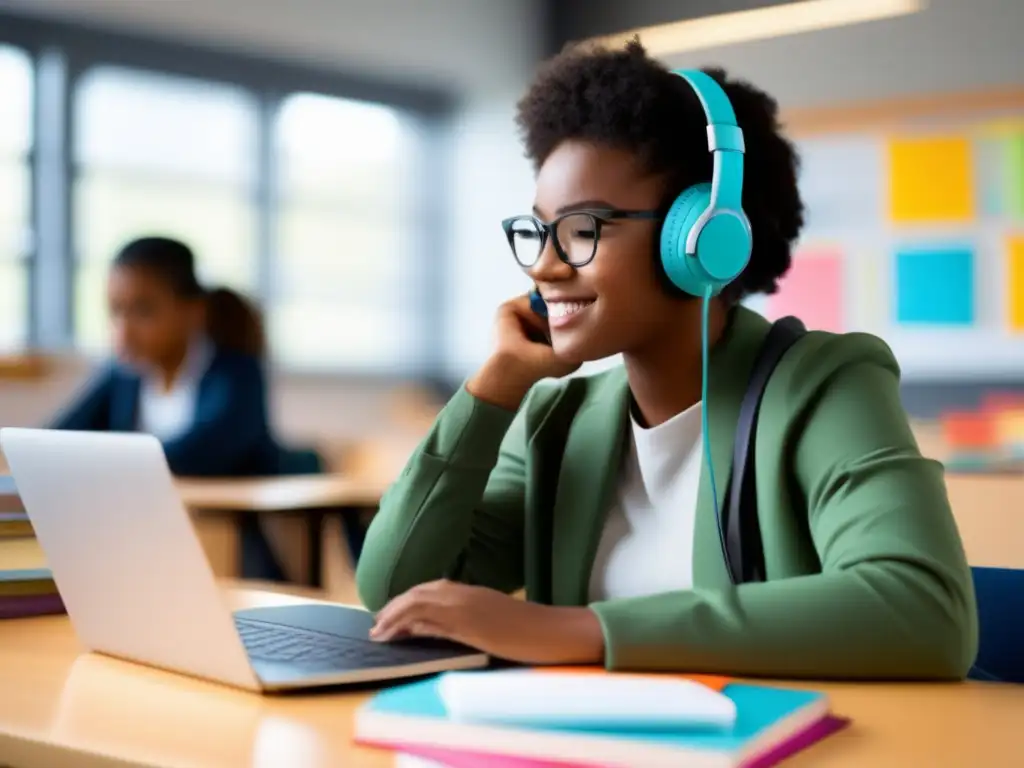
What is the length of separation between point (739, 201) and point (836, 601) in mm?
403

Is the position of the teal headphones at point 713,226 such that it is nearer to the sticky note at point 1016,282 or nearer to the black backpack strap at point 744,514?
the black backpack strap at point 744,514

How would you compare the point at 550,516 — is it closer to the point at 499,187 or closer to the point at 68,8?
the point at 68,8

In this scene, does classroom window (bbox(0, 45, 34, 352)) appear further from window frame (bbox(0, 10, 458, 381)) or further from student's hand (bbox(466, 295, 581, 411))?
student's hand (bbox(466, 295, 581, 411))

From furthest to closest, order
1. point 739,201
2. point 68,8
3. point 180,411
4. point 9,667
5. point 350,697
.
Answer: point 68,8 < point 180,411 < point 739,201 < point 9,667 < point 350,697

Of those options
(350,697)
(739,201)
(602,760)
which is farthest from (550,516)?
(602,760)

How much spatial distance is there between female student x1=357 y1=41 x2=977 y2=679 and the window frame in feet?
12.5

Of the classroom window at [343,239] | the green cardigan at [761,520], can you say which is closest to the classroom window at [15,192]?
the classroom window at [343,239]

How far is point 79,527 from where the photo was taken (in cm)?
98

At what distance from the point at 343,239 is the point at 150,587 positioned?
16.3ft

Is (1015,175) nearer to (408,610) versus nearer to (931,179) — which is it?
(931,179)

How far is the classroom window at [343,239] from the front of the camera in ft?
18.2

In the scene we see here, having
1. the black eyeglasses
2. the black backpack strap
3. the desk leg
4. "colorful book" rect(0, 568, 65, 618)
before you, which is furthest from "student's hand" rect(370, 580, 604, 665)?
the desk leg

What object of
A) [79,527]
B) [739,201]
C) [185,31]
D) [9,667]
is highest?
[185,31]

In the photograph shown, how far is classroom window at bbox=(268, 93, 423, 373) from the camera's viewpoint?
5539 mm
